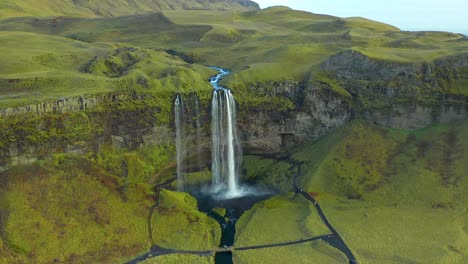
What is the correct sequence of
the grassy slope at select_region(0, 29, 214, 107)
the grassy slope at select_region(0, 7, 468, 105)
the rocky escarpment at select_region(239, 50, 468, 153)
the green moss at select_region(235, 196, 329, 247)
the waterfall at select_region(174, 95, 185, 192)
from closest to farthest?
the green moss at select_region(235, 196, 329, 247), the grassy slope at select_region(0, 29, 214, 107), the waterfall at select_region(174, 95, 185, 192), the rocky escarpment at select_region(239, 50, 468, 153), the grassy slope at select_region(0, 7, 468, 105)

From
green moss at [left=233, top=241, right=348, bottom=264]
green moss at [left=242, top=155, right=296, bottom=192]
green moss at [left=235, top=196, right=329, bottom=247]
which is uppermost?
green moss at [left=242, top=155, right=296, bottom=192]

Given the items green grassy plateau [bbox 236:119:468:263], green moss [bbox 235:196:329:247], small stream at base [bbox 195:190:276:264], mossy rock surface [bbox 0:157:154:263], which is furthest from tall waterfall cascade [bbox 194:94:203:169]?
green grassy plateau [bbox 236:119:468:263]

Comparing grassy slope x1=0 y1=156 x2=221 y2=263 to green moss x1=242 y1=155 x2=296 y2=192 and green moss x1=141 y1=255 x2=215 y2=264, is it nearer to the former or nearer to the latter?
green moss x1=141 y1=255 x2=215 y2=264

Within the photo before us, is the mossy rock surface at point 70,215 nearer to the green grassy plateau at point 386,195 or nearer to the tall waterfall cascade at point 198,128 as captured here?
the tall waterfall cascade at point 198,128

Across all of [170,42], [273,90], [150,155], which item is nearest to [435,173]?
[273,90]

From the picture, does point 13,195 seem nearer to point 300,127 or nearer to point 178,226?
point 178,226

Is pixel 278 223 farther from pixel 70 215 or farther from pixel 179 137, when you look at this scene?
pixel 70 215

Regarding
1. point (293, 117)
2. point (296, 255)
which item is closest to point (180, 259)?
point (296, 255)
